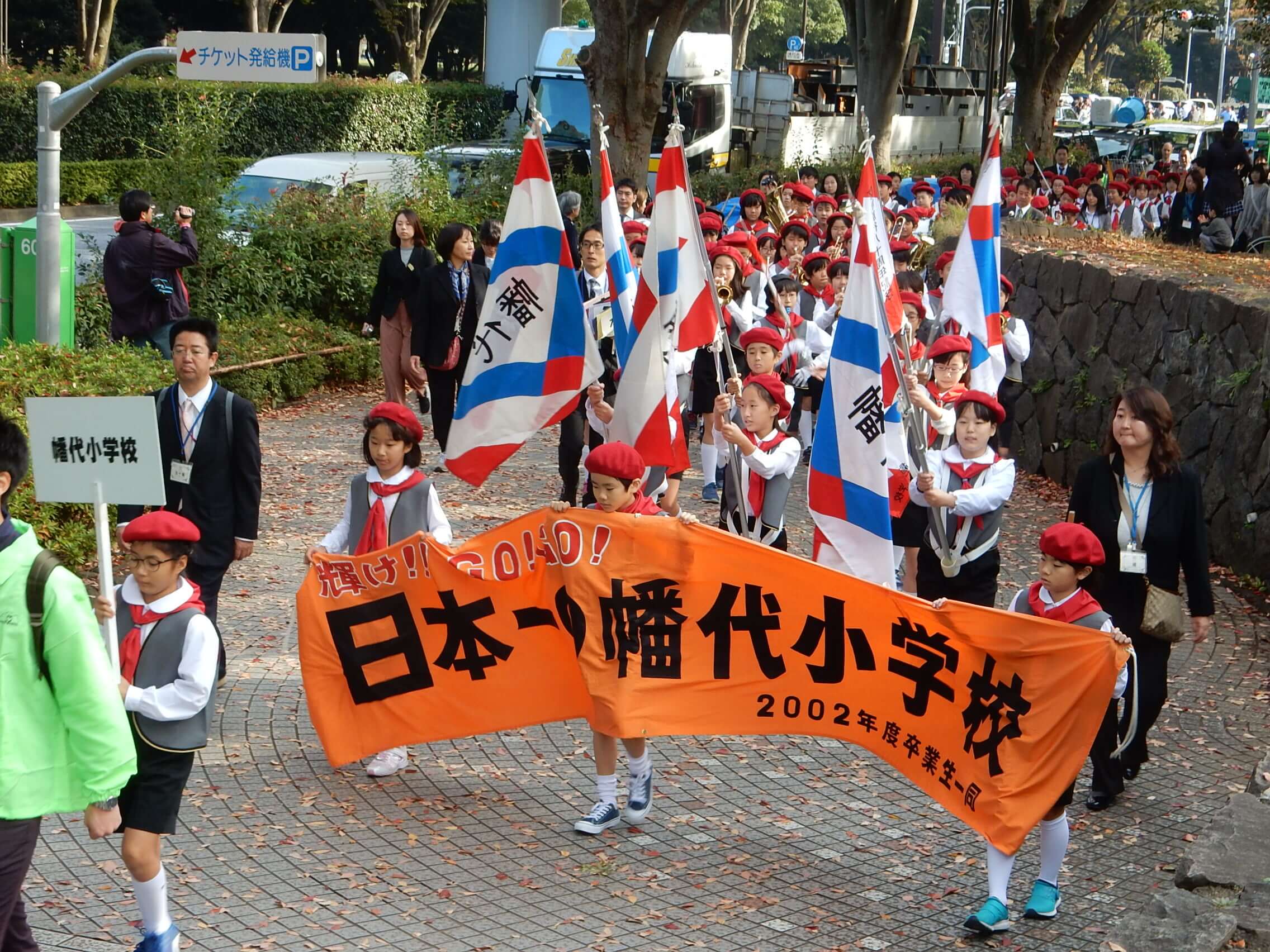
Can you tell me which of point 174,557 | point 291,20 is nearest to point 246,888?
point 174,557

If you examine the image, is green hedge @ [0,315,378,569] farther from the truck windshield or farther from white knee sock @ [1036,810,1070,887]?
the truck windshield

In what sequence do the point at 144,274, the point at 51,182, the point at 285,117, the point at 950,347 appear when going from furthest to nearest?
the point at 285,117, the point at 144,274, the point at 51,182, the point at 950,347

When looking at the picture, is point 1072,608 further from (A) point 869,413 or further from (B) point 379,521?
(B) point 379,521

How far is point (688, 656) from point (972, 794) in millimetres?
1243

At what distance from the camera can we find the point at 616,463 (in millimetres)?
6230

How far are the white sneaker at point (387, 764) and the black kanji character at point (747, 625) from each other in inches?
62.1

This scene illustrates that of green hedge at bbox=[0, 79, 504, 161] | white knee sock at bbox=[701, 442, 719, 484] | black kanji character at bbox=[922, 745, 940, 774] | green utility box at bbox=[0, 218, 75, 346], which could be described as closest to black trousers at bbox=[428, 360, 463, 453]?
white knee sock at bbox=[701, 442, 719, 484]

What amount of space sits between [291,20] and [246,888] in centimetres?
4756

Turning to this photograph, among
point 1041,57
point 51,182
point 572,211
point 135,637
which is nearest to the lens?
point 135,637

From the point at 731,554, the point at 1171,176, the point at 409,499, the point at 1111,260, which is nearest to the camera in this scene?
the point at 731,554

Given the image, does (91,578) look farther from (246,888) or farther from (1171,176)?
(1171,176)

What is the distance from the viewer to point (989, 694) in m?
5.72

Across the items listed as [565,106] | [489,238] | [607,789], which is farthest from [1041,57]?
[607,789]

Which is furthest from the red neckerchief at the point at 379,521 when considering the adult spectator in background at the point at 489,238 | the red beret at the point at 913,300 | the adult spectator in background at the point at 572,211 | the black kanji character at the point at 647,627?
the adult spectator in background at the point at 572,211
